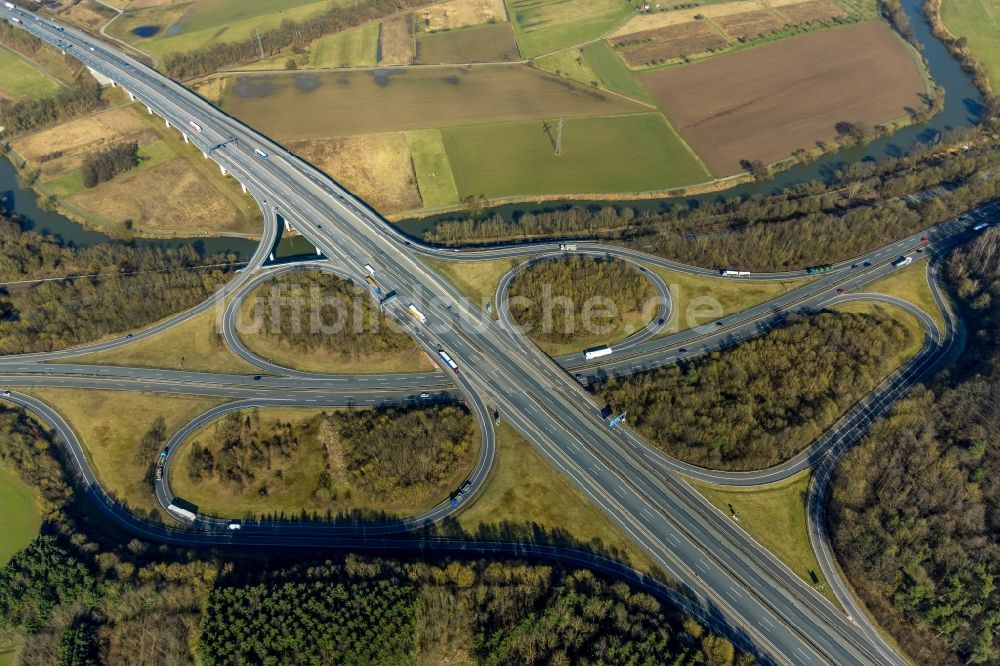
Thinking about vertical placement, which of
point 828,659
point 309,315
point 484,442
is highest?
point 309,315

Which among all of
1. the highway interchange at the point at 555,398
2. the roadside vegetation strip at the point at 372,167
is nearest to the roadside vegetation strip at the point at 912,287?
the highway interchange at the point at 555,398

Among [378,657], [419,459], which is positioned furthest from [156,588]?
[419,459]

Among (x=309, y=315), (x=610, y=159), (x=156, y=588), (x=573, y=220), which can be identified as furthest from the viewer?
(x=610, y=159)

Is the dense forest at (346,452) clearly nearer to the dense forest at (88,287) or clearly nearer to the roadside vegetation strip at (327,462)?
the roadside vegetation strip at (327,462)

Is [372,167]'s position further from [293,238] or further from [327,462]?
[327,462]

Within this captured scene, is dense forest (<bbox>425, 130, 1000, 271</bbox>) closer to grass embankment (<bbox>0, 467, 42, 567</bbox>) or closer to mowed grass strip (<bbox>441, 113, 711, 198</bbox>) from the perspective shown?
mowed grass strip (<bbox>441, 113, 711, 198</bbox>)

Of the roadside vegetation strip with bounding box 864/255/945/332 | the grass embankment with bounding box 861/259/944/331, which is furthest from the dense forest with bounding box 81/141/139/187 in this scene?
the roadside vegetation strip with bounding box 864/255/945/332

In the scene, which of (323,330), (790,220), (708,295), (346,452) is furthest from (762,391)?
(323,330)

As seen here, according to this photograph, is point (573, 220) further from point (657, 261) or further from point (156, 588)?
point (156, 588)
